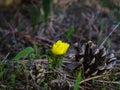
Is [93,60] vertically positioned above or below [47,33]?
below

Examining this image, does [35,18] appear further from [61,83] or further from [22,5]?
[61,83]

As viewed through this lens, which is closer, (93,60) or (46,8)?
(93,60)

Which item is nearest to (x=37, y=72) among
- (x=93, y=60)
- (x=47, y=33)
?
(x=93, y=60)

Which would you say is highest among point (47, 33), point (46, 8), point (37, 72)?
point (46, 8)

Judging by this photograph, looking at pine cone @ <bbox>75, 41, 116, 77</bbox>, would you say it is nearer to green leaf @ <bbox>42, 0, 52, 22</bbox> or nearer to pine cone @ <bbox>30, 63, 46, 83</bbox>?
pine cone @ <bbox>30, 63, 46, 83</bbox>

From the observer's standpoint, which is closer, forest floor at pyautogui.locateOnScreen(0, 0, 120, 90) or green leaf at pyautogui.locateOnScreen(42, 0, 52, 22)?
forest floor at pyautogui.locateOnScreen(0, 0, 120, 90)

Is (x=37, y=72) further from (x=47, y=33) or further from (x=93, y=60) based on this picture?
(x=47, y=33)

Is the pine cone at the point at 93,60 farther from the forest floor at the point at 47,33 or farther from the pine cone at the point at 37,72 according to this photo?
the pine cone at the point at 37,72

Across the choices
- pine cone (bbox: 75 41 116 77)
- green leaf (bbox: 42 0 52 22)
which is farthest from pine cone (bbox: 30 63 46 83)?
green leaf (bbox: 42 0 52 22)
